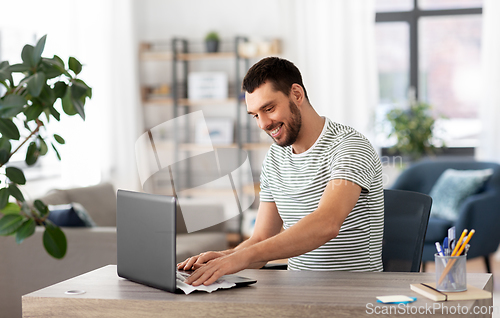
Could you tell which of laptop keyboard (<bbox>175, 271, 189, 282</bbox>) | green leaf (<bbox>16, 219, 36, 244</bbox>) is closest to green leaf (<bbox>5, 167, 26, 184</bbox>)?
green leaf (<bbox>16, 219, 36, 244</bbox>)

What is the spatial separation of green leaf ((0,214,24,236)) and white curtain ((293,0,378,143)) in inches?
158

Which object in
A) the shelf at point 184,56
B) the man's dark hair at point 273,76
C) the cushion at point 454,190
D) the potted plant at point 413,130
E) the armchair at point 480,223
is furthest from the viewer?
the shelf at point 184,56

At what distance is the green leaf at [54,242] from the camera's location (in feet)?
3.37

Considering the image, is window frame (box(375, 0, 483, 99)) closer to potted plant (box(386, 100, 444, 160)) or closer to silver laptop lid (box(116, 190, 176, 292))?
potted plant (box(386, 100, 444, 160))

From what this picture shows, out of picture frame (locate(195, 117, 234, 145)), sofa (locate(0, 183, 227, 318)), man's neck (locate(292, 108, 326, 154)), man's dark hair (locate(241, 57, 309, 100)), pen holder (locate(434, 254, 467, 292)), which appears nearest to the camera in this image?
pen holder (locate(434, 254, 467, 292))

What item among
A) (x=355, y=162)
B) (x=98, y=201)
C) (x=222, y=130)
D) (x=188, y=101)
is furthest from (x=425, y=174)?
(x=355, y=162)

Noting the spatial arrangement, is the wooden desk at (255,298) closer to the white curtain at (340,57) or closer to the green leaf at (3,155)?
the green leaf at (3,155)

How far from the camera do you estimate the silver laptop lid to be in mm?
1209

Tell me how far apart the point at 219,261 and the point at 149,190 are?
28cm

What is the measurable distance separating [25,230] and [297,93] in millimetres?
919

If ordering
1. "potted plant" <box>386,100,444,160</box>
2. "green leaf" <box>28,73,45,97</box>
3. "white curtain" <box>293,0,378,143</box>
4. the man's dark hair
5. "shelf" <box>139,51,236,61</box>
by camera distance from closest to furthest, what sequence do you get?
"green leaf" <box>28,73,45,97</box> → the man's dark hair → "potted plant" <box>386,100,444,160</box> → "white curtain" <box>293,0,378,143</box> → "shelf" <box>139,51,236,61</box>

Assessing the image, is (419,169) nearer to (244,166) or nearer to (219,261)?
(244,166)

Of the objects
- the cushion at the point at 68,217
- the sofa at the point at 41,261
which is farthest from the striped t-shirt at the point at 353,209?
the cushion at the point at 68,217

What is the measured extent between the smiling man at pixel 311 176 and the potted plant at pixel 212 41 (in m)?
3.41
